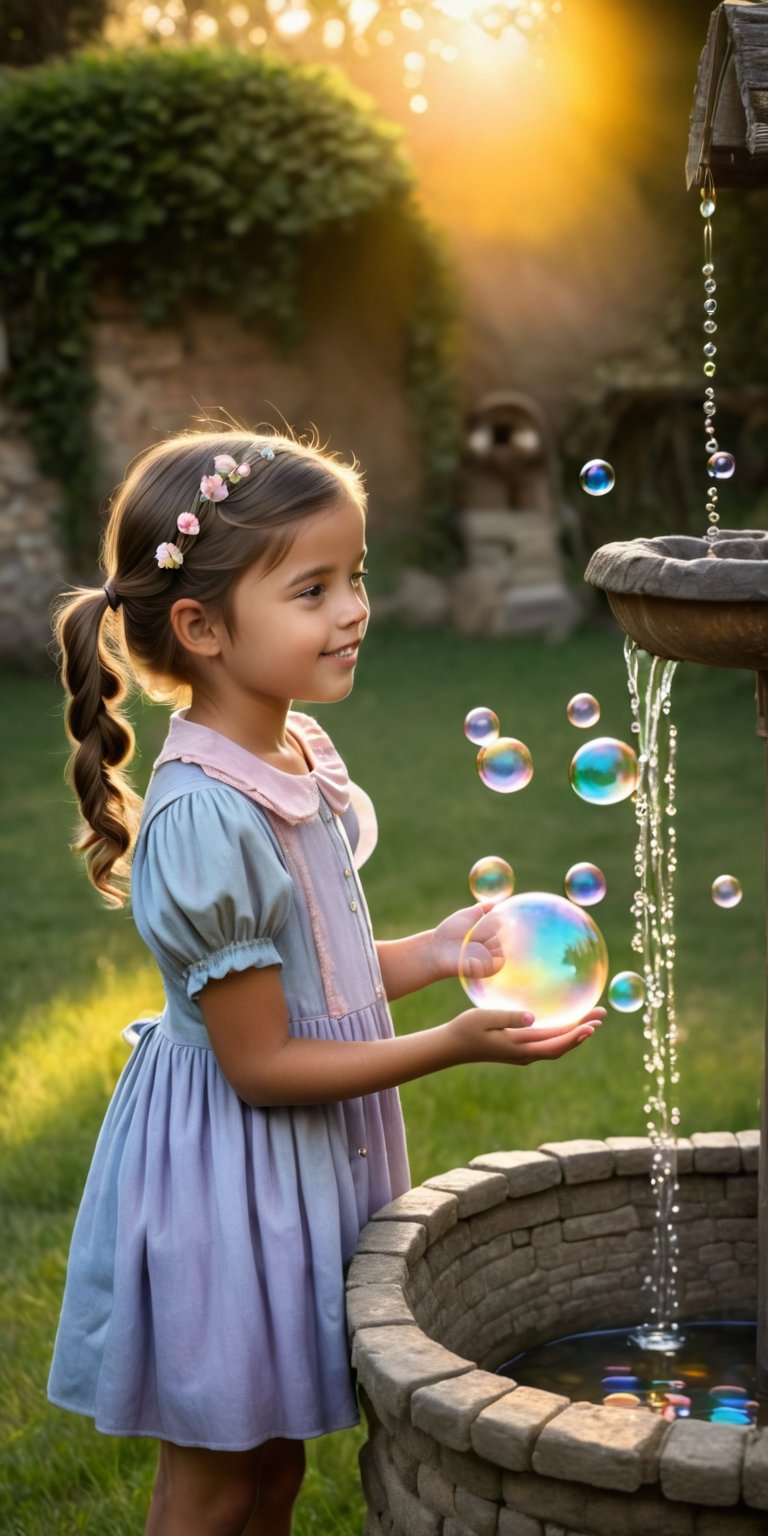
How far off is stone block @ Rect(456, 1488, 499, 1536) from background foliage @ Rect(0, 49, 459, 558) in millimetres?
9092

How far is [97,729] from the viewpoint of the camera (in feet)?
7.25

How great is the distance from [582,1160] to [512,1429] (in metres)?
1.00

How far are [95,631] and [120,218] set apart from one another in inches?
341

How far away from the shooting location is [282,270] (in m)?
10.8

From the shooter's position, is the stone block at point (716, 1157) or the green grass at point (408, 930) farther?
the green grass at point (408, 930)

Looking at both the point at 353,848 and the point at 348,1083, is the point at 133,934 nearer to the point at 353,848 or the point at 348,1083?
the point at 353,848

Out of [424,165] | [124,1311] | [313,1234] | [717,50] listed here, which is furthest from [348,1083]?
[424,165]

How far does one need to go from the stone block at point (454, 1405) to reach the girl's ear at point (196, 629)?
90cm

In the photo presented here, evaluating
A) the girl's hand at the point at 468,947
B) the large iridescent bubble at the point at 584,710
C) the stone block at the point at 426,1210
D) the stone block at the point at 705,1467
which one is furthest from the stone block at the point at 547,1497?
the large iridescent bubble at the point at 584,710

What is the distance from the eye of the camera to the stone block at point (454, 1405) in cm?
169

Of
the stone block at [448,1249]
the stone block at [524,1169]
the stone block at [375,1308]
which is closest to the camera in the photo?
the stone block at [375,1308]

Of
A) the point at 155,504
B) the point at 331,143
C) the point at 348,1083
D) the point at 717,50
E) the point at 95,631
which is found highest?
the point at 331,143

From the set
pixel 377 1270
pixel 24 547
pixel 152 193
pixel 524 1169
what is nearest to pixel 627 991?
pixel 524 1169

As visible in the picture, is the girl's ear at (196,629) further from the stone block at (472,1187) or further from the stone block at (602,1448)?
the stone block at (602,1448)
